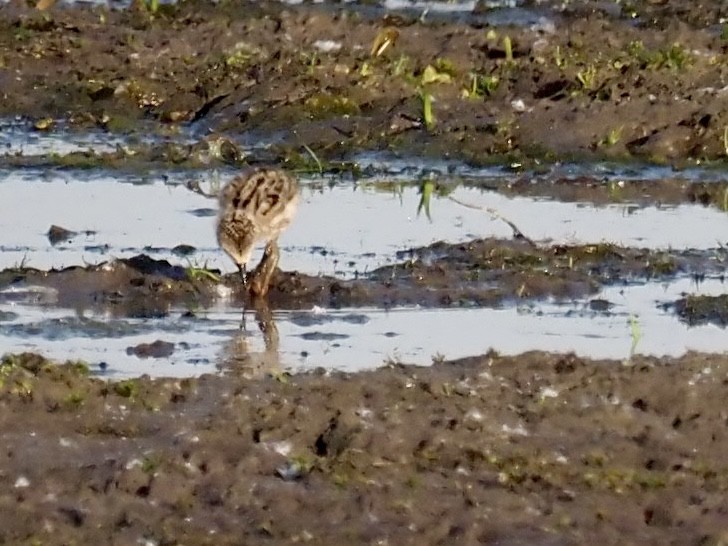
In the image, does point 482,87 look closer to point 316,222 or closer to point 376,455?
point 316,222

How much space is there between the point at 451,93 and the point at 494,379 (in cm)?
752

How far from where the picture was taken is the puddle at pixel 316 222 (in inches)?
459

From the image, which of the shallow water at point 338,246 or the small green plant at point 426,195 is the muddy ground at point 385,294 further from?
the small green plant at point 426,195

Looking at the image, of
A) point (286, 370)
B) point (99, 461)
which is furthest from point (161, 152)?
point (99, 461)

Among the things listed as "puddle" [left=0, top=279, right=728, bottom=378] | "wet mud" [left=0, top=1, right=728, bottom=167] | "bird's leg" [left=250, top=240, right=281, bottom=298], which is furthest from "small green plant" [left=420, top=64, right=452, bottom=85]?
"puddle" [left=0, top=279, right=728, bottom=378]

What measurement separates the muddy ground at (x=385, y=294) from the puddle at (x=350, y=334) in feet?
0.66

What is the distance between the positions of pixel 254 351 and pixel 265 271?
1182 mm

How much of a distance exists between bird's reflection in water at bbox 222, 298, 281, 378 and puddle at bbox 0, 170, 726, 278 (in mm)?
728

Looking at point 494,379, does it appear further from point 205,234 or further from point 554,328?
point 205,234

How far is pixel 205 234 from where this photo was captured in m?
12.2

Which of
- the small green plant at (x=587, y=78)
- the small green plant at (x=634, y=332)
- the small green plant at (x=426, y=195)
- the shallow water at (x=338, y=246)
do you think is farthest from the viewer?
the small green plant at (x=587, y=78)

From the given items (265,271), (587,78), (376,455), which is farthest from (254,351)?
(587,78)

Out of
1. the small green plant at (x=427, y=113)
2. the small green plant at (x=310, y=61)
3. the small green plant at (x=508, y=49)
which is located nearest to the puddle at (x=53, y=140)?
the small green plant at (x=310, y=61)

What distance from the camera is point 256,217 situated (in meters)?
11.0
